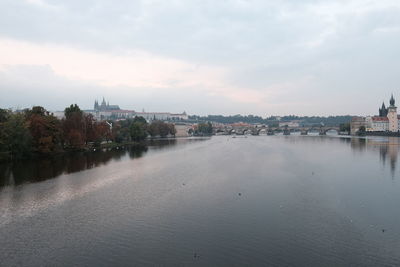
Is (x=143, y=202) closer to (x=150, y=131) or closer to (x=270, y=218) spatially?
(x=270, y=218)

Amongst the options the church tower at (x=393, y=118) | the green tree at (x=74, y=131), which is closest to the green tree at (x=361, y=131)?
the church tower at (x=393, y=118)

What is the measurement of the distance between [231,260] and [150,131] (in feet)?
205

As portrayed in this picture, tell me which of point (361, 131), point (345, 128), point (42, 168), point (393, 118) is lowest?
point (42, 168)

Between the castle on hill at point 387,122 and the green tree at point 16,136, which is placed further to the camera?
the castle on hill at point 387,122

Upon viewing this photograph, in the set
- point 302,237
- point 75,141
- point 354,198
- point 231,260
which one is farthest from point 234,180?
point 75,141

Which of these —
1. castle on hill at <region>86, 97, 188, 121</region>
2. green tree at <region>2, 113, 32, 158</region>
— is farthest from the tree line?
castle on hill at <region>86, 97, 188, 121</region>

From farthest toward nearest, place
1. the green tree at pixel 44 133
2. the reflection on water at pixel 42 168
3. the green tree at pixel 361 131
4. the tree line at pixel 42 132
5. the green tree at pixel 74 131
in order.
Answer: the green tree at pixel 361 131 < the green tree at pixel 74 131 < the green tree at pixel 44 133 < the tree line at pixel 42 132 < the reflection on water at pixel 42 168

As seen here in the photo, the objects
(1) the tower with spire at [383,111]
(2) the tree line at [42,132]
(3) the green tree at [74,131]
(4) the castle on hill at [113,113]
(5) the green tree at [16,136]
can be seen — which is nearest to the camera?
(5) the green tree at [16,136]

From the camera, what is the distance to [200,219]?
Answer: 515 inches

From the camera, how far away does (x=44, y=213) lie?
14.0 m

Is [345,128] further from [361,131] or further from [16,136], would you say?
[16,136]

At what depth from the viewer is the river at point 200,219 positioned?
386 inches

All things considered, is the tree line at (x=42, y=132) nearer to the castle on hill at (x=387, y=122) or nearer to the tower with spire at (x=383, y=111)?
the castle on hill at (x=387, y=122)

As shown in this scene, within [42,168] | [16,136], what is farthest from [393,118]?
[16,136]
